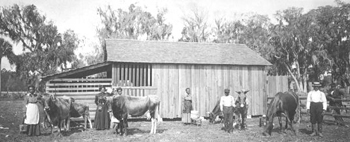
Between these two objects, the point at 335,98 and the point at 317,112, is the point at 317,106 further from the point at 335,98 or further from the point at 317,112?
the point at 335,98

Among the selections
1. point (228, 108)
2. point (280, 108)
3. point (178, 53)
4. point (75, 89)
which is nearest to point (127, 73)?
point (75, 89)

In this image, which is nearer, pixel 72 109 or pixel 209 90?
pixel 72 109

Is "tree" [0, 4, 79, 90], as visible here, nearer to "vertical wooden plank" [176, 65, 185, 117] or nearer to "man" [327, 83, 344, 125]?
"vertical wooden plank" [176, 65, 185, 117]

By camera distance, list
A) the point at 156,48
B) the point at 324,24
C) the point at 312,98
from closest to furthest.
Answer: the point at 312,98 < the point at 156,48 < the point at 324,24

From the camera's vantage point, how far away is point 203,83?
17000 mm

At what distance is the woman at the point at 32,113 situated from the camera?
1067cm

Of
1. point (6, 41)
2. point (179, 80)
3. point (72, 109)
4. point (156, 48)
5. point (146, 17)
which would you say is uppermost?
point (146, 17)

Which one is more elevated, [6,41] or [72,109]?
[6,41]

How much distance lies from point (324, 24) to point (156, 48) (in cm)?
2936

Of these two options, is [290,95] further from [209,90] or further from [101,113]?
[101,113]

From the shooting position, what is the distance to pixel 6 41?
3862 centimetres

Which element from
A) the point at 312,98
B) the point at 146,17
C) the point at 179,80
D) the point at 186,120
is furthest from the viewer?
the point at 146,17

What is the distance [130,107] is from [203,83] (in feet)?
22.0

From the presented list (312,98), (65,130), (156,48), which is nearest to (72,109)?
(65,130)
